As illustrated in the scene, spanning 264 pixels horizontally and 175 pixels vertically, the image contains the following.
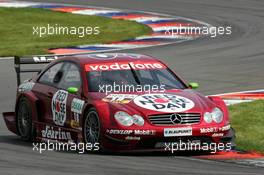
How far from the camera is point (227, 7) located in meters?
34.6

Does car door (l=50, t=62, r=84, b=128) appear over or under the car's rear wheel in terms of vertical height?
over

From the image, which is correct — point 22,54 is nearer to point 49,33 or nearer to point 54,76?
point 49,33

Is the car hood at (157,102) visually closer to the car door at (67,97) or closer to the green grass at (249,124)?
the car door at (67,97)

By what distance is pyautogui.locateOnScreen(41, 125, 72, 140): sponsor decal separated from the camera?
13759mm

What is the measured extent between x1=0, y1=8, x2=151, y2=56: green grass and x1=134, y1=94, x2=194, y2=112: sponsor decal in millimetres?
12365

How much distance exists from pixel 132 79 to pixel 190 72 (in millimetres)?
8231

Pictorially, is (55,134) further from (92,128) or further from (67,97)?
(92,128)

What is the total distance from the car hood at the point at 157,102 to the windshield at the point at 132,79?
14.2 inches

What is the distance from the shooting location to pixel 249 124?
1519 cm

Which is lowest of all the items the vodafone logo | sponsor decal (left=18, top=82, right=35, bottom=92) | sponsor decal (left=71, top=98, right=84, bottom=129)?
sponsor decal (left=71, top=98, right=84, bottom=129)

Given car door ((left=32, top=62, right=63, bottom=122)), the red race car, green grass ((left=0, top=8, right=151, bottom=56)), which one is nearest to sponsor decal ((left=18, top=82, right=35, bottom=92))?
the red race car

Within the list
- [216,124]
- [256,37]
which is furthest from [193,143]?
[256,37]

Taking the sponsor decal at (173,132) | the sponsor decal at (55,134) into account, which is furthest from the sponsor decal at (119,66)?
the sponsor decal at (173,132)

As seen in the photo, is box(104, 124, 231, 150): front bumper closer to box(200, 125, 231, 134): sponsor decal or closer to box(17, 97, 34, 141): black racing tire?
box(200, 125, 231, 134): sponsor decal
